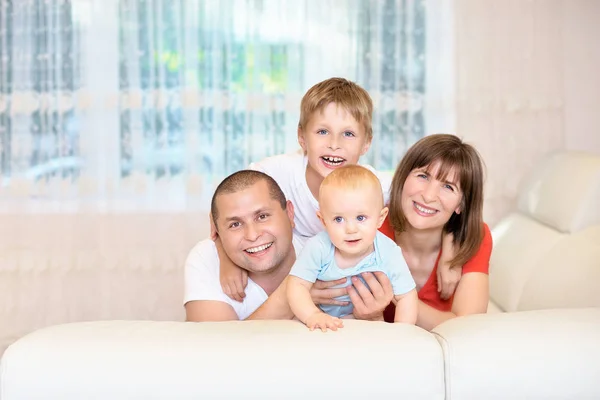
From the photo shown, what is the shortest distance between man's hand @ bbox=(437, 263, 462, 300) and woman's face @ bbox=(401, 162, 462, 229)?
13cm

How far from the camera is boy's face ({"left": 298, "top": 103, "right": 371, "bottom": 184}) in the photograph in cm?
245

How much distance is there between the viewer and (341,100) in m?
2.49

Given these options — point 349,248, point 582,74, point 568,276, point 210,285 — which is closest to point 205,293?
point 210,285

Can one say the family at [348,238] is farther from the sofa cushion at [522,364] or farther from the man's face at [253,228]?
the sofa cushion at [522,364]

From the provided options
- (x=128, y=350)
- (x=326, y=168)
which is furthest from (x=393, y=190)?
(x=128, y=350)

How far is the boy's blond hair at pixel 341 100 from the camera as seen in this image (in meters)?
2.48

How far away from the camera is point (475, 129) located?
14.2ft

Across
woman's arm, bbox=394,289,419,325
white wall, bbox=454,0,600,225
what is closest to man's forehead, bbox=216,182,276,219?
woman's arm, bbox=394,289,419,325

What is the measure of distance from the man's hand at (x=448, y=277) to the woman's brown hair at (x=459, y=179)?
3cm

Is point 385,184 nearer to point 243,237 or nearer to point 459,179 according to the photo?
point 459,179

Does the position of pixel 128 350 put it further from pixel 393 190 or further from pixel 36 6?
pixel 36 6

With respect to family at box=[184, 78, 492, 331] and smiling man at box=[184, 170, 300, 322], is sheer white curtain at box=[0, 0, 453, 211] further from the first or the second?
smiling man at box=[184, 170, 300, 322]

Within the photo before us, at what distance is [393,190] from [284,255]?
0.37 meters

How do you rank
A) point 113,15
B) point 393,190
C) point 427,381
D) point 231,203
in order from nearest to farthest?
1. point 427,381
2. point 231,203
3. point 393,190
4. point 113,15
